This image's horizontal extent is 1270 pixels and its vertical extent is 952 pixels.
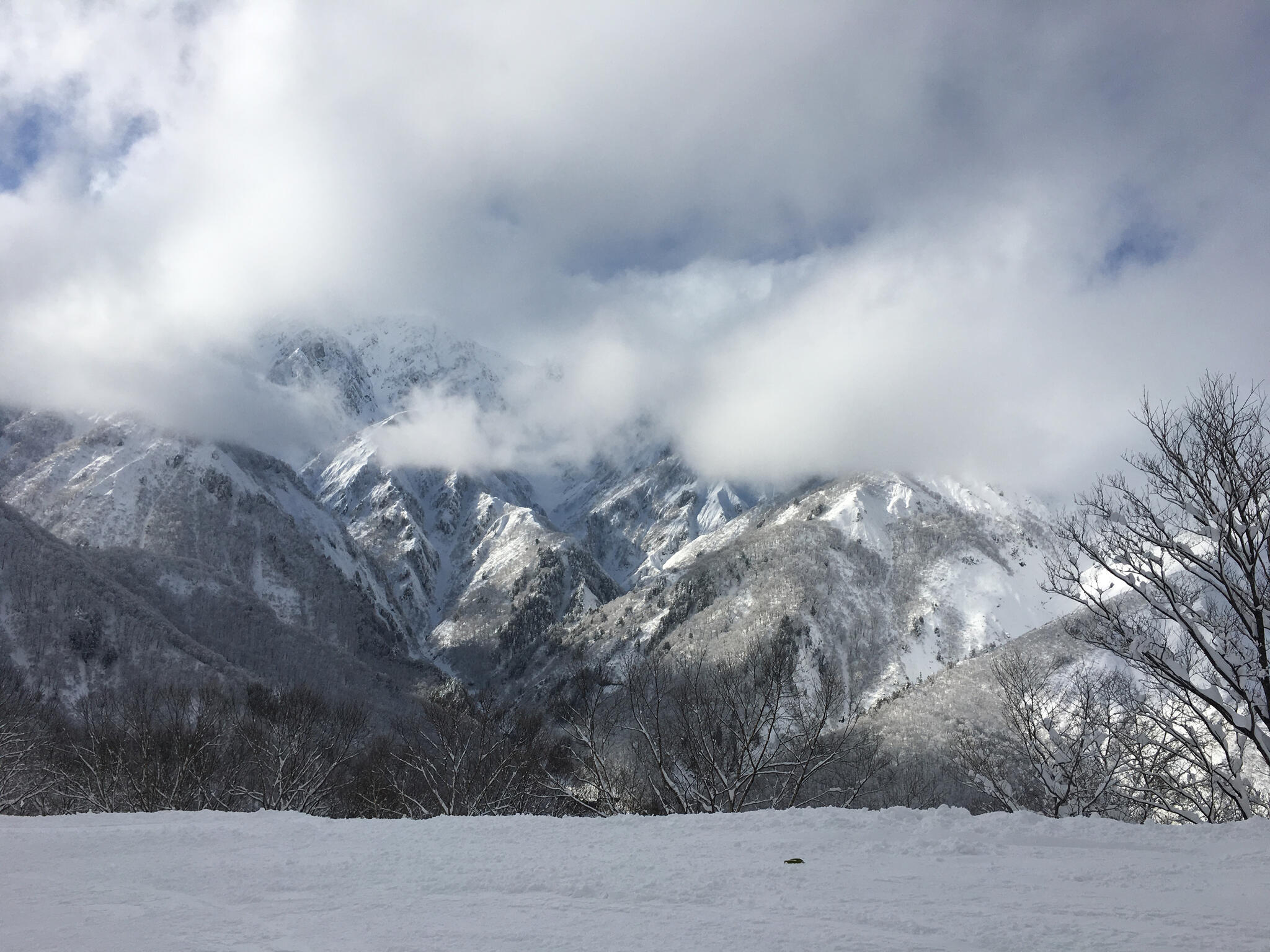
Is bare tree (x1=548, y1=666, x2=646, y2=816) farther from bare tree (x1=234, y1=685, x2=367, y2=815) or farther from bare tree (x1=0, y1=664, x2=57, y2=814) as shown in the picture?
bare tree (x1=0, y1=664, x2=57, y2=814)

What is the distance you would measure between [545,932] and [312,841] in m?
6.60

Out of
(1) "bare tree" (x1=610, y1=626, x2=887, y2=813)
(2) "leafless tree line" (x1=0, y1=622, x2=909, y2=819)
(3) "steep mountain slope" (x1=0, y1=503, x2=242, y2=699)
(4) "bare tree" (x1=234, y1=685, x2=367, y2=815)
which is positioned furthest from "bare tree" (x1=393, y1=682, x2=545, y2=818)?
(3) "steep mountain slope" (x1=0, y1=503, x2=242, y2=699)

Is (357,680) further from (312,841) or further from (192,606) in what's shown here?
(312,841)

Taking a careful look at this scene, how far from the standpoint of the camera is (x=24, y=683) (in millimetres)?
102312

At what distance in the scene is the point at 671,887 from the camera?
26.9 ft

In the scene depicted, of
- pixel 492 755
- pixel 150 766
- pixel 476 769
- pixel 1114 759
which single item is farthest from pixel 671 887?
pixel 150 766

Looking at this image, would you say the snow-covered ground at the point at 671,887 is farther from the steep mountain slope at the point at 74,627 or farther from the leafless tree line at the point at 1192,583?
the steep mountain slope at the point at 74,627

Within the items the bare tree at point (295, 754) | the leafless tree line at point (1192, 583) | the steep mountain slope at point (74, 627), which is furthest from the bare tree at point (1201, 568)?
the steep mountain slope at point (74, 627)

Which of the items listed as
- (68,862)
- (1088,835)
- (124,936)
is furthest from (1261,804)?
(68,862)

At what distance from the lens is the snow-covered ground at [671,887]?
21.8 ft

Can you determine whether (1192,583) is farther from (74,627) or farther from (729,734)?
(74,627)

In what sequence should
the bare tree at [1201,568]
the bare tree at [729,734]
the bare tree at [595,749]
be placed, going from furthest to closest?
the bare tree at [595,749], the bare tree at [729,734], the bare tree at [1201,568]

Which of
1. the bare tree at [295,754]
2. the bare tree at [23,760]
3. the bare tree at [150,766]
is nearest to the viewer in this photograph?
the bare tree at [150,766]

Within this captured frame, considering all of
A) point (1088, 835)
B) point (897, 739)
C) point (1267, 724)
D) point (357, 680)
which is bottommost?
point (357, 680)
